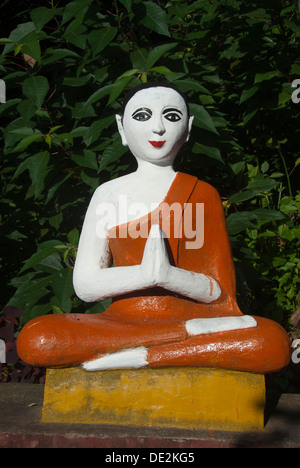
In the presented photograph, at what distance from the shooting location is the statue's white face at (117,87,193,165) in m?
2.44

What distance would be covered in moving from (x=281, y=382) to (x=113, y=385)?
1.59m

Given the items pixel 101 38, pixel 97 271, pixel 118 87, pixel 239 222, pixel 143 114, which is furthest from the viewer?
pixel 239 222

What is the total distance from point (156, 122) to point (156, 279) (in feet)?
Answer: 2.48

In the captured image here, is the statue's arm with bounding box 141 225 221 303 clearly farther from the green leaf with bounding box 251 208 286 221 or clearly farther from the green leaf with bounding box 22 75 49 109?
the green leaf with bounding box 22 75 49 109

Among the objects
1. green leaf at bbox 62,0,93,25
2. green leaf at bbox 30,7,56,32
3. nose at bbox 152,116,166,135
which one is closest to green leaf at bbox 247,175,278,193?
nose at bbox 152,116,166,135

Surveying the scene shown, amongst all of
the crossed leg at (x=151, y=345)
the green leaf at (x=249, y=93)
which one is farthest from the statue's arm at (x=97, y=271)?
the green leaf at (x=249, y=93)

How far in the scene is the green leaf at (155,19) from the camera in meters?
2.78

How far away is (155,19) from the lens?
2805 mm

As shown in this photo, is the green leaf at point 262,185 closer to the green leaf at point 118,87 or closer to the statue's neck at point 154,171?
the statue's neck at point 154,171

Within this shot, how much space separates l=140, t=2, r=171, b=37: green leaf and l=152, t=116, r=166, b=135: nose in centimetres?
63

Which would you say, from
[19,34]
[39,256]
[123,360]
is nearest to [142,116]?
Result: [39,256]

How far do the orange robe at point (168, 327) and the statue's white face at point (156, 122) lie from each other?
19 cm

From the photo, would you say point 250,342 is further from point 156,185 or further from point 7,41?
point 7,41

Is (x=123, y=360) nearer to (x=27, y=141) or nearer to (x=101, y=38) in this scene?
(x=27, y=141)
